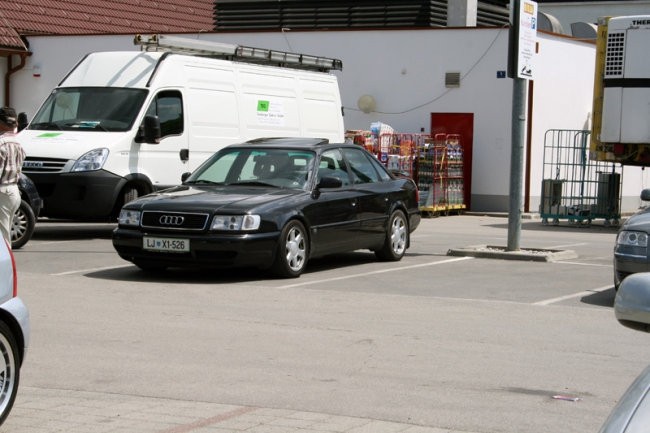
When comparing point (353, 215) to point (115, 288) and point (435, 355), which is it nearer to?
point (115, 288)

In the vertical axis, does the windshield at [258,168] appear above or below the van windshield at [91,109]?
below

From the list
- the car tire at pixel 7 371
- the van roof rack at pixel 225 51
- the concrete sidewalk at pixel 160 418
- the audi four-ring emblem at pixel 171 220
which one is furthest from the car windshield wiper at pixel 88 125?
the car tire at pixel 7 371

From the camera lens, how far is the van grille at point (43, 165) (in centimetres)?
1691

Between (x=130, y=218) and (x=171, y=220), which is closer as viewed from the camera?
(x=171, y=220)

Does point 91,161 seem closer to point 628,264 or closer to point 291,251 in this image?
point 291,251

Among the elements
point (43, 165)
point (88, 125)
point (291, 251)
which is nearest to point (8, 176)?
point (291, 251)

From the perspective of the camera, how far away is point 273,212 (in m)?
12.6

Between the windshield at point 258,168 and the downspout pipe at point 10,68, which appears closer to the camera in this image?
the windshield at point 258,168

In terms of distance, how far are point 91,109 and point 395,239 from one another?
18.3ft

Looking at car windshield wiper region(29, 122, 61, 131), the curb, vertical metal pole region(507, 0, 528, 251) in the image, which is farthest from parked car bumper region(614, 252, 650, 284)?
car windshield wiper region(29, 122, 61, 131)

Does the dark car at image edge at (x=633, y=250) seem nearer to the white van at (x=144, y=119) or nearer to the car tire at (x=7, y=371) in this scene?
the car tire at (x=7, y=371)

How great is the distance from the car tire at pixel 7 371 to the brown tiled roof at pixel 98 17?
24903 millimetres

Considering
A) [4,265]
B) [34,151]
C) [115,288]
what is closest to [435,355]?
[4,265]

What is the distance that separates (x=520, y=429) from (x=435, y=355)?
88.0 inches
